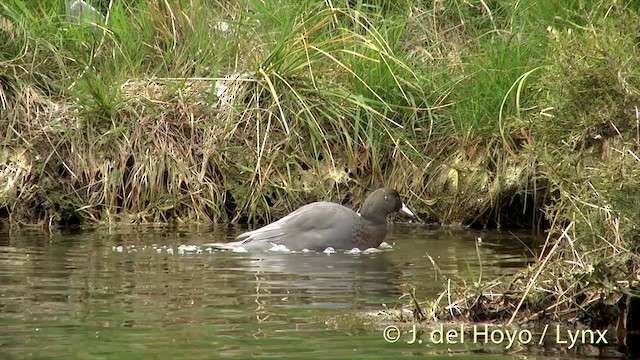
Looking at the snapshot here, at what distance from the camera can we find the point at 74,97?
1209 cm

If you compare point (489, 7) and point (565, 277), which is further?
point (489, 7)

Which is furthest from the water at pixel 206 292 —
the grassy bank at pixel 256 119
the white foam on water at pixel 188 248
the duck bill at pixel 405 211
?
the grassy bank at pixel 256 119

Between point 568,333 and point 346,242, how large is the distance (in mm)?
4085

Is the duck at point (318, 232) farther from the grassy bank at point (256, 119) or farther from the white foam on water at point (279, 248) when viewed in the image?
the grassy bank at point (256, 119)

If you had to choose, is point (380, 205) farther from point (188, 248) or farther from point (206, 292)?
point (206, 292)

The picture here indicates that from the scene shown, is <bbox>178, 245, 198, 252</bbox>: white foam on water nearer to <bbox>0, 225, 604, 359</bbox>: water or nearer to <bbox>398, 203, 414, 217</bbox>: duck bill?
<bbox>0, 225, 604, 359</bbox>: water

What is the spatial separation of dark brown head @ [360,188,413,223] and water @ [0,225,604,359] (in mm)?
255

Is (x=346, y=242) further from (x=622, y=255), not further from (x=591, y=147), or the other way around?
(x=622, y=255)

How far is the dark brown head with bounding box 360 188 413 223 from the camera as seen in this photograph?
35.1 feet

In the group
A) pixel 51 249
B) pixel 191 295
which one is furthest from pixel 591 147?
pixel 51 249

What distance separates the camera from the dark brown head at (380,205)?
10.7 m

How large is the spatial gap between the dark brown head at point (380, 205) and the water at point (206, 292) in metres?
0.26

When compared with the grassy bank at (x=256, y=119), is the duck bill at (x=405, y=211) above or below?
below

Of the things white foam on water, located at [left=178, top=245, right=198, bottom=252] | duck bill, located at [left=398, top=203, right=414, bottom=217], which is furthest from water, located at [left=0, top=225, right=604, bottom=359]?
duck bill, located at [left=398, top=203, right=414, bottom=217]
